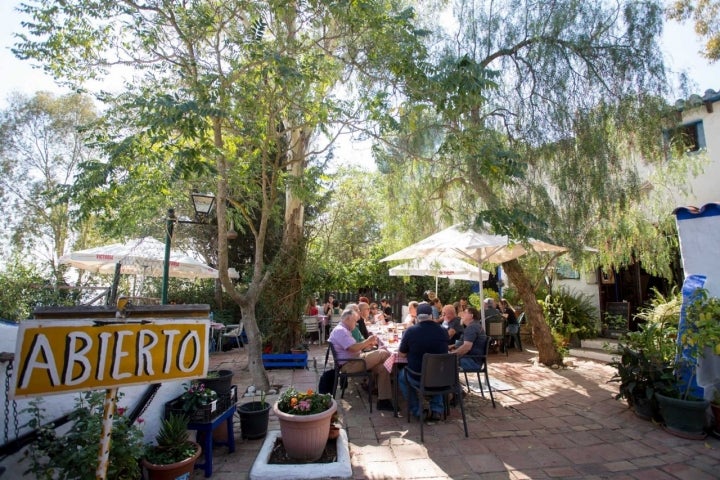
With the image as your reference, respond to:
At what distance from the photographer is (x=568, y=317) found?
8.89 m

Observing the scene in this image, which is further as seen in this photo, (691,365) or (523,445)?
(691,365)

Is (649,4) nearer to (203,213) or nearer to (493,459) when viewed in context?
(493,459)

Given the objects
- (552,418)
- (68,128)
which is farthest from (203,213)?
(68,128)

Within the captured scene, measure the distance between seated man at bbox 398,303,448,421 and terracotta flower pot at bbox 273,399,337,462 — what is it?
1.33 m

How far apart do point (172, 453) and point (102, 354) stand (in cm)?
170

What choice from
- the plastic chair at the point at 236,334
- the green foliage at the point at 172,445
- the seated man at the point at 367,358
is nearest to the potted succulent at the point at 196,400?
the green foliage at the point at 172,445

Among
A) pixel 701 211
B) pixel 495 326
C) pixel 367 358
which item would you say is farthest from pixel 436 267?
pixel 701 211

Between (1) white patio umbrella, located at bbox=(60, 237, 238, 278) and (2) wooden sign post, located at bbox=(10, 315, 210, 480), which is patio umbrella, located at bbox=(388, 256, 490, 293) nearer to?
(1) white patio umbrella, located at bbox=(60, 237, 238, 278)

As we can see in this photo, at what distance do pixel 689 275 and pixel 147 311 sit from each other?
562 cm

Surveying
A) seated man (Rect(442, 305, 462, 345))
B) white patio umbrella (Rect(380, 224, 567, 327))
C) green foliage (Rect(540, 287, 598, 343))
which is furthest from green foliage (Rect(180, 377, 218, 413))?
green foliage (Rect(540, 287, 598, 343))

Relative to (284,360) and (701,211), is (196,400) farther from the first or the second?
(701,211)

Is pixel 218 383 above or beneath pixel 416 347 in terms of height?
beneath

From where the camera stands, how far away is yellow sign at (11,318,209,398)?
1.57 meters

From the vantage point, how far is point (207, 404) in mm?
3344
